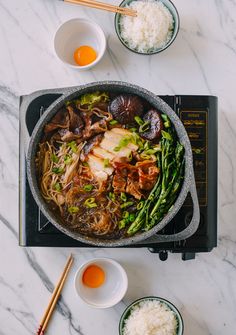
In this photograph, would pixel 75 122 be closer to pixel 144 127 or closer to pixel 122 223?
pixel 144 127

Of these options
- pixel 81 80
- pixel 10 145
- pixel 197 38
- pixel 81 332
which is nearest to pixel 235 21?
pixel 197 38

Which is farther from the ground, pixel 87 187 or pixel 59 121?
pixel 59 121

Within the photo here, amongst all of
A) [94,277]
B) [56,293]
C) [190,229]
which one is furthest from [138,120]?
[56,293]

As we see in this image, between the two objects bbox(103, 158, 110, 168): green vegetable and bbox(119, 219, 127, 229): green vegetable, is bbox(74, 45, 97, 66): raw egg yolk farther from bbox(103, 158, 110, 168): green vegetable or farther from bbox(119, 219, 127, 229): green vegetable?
bbox(119, 219, 127, 229): green vegetable

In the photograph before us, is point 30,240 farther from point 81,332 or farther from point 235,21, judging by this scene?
point 235,21

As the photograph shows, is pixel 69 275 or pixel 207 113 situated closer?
pixel 207 113

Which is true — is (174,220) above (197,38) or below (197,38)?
below
